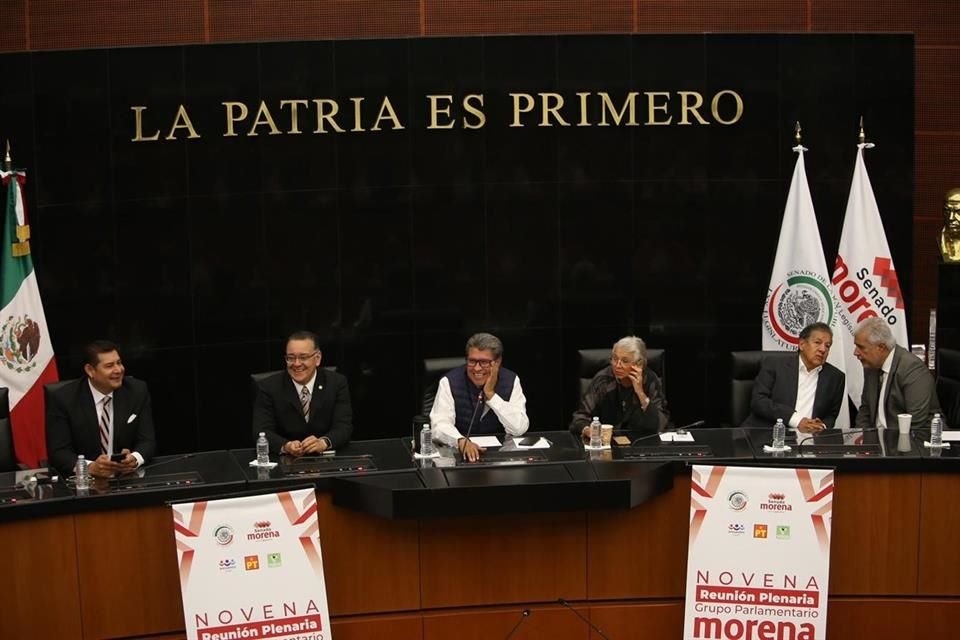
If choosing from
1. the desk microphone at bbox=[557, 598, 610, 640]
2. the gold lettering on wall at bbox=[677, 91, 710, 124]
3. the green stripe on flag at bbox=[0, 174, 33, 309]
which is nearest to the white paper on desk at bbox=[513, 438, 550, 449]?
the desk microphone at bbox=[557, 598, 610, 640]

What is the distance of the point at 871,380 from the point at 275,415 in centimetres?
278

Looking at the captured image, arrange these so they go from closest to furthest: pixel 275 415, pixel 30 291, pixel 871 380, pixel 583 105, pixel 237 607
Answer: pixel 237 607 → pixel 275 415 → pixel 871 380 → pixel 30 291 → pixel 583 105

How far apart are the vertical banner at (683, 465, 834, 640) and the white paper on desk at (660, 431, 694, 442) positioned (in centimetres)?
57

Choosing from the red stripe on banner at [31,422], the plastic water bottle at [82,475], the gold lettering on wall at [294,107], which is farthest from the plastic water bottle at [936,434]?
the red stripe on banner at [31,422]

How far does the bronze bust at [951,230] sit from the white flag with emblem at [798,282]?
0.64m

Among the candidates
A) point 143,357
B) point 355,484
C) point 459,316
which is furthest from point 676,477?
point 143,357

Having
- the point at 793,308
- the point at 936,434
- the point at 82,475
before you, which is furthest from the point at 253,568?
the point at 793,308

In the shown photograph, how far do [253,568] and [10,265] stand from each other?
2787 mm

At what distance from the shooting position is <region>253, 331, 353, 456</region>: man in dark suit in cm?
594

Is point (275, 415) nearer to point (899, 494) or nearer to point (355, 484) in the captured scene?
point (355, 484)

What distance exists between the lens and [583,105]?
7.51 meters

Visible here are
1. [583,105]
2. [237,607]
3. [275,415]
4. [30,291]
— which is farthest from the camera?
[583,105]

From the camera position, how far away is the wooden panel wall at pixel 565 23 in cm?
730

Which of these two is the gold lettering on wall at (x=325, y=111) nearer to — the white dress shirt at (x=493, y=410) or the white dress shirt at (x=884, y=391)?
the white dress shirt at (x=493, y=410)
